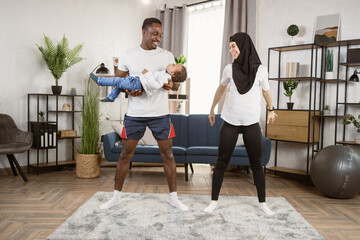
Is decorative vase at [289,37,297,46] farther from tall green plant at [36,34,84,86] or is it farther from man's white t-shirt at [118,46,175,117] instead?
tall green plant at [36,34,84,86]

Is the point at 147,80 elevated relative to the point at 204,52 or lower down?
lower down

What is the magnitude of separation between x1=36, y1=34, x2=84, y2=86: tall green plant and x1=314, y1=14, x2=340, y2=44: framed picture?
335 centimetres

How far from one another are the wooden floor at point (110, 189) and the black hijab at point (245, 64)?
3.92 feet

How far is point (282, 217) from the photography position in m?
2.53

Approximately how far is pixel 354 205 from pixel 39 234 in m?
2.75

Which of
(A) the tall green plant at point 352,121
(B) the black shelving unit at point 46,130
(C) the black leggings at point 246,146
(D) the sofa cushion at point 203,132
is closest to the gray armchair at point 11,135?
(B) the black shelving unit at point 46,130

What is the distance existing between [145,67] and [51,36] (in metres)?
2.75

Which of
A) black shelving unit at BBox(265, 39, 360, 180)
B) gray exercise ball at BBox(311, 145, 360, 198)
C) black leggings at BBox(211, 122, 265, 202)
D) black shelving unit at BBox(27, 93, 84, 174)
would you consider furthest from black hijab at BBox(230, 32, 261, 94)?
black shelving unit at BBox(27, 93, 84, 174)

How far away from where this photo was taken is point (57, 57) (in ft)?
14.5

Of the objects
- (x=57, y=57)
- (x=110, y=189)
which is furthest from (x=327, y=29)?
(x=57, y=57)

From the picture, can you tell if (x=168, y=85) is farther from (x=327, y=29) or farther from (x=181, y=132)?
(x=327, y=29)

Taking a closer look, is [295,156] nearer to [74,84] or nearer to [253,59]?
[253,59]

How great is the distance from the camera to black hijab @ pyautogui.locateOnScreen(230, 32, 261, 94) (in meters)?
2.46

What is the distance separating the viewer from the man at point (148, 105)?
8.39 ft
